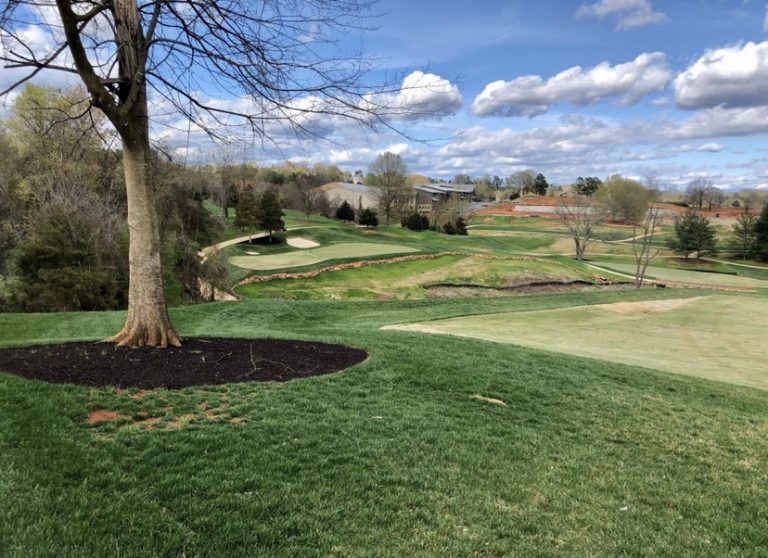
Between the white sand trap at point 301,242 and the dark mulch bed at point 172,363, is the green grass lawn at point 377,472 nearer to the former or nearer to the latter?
the dark mulch bed at point 172,363

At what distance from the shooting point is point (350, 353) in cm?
897

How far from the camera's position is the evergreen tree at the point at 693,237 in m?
60.1

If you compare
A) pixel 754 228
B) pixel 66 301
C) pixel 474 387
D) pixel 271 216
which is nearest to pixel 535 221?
pixel 754 228

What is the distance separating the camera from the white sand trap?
147 feet

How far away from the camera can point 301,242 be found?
46500mm

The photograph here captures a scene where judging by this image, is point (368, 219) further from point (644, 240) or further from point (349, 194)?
point (349, 194)

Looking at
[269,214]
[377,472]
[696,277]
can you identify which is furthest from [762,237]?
[377,472]

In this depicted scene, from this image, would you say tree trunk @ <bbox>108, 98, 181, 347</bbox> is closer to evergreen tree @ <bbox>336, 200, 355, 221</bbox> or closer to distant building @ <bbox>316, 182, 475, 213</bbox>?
evergreen tree @ <bbox>336, 200, 355, 221</bbox>

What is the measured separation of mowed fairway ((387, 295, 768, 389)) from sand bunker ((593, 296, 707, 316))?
0.05 meters

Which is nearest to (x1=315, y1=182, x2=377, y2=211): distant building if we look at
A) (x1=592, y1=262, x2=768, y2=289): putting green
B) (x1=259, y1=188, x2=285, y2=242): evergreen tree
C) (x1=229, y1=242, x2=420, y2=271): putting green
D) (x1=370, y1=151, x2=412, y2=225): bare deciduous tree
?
(x1=370, y1=151, x2=412, y2=225): bare deciduous tree

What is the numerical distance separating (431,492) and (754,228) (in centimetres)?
7280

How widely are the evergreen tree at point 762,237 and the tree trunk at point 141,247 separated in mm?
72092

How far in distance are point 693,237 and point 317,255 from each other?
47.3m

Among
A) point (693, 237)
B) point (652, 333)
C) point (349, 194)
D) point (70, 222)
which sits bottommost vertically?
point (652, 333)
